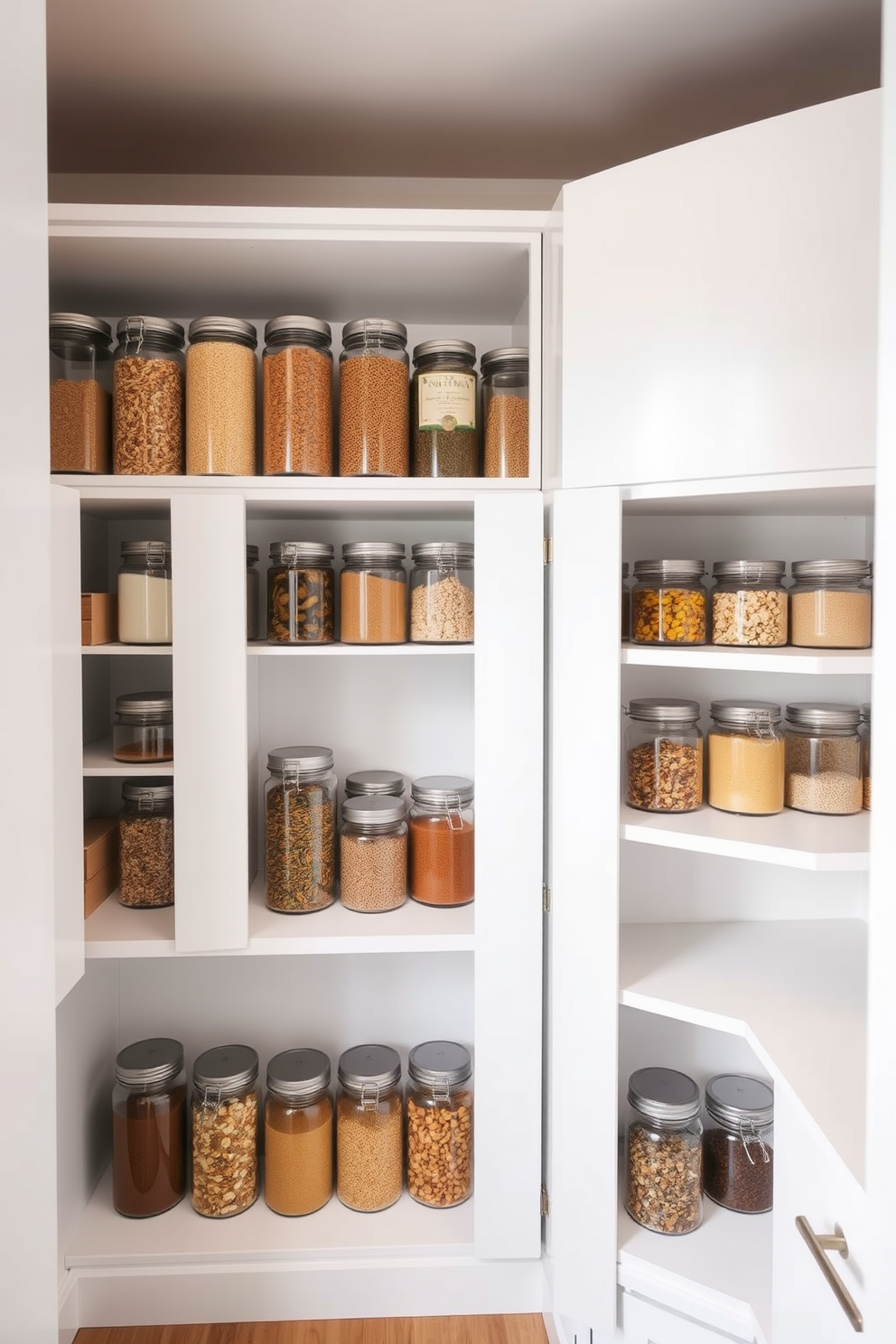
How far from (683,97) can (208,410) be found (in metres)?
0.94

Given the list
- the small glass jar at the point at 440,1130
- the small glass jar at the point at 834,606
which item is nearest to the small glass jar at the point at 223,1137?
the small glass jar at the point at 440,1130

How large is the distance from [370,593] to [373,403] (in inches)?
12.1

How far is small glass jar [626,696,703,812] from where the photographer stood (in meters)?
1.35

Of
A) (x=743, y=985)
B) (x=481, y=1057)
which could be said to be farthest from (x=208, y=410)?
(x=743, y=985)

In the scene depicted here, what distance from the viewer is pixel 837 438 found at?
3.54 feet

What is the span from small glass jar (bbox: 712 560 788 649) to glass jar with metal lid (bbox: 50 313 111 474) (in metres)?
1.02

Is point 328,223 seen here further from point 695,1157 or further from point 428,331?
point 695,1157

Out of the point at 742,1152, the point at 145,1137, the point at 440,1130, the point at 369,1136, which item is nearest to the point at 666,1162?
the point at 742,1152

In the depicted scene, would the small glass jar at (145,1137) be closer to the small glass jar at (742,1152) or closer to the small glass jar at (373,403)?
the small glass jar at (742,1152)

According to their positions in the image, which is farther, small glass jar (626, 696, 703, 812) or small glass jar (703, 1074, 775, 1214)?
small glass jar (703, 1074, 775, 1214)

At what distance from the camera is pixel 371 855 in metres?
1.47

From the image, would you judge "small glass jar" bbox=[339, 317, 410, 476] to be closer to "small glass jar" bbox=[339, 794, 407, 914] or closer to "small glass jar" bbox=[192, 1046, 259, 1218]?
"small glass jar" bbox=[339, 794, 407, 914]

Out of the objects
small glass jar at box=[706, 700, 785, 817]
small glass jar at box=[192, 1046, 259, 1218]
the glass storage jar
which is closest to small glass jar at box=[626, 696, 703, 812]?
small glass jar at box=[706, 700, 785, 817]

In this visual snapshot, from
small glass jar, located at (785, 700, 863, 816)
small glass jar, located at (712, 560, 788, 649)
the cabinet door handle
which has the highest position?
small glass jar, located at (712, 560, 788, 649)
